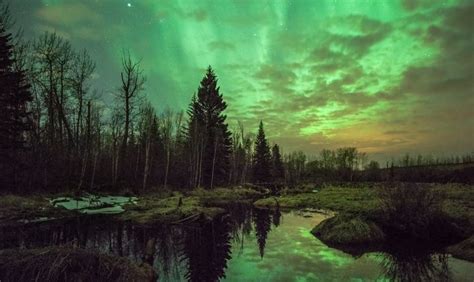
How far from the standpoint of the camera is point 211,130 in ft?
179

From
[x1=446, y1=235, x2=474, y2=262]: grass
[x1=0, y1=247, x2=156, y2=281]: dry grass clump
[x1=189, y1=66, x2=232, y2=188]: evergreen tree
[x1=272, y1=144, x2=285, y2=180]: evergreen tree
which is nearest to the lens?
[x1=0, y1=247, x2=156, y2=281]: dry grass clump

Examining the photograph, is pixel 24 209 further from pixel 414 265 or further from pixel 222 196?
pixel 222 196

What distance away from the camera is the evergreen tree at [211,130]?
5253 centimetres

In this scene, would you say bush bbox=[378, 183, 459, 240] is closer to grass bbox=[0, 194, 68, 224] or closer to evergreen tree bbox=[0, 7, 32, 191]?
grass bbox=[0, 194, 68, 224]

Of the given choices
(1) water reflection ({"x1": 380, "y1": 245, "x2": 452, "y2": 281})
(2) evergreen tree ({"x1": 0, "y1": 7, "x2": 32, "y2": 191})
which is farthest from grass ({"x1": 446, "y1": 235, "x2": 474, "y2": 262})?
(2) evergreen tree ({"x1": 0, "y1": 7, "x2": 32, "y2": 191})

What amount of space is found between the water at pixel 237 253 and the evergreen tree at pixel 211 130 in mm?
32011

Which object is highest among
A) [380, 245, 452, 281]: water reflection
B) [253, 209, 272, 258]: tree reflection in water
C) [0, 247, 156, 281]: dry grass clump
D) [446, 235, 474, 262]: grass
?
[0, 247, 156, 281]: dry grass clump

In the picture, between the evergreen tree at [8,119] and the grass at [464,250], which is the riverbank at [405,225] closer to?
the grass at [464,250]

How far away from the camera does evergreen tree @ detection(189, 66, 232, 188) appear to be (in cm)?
5253

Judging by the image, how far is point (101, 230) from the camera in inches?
704

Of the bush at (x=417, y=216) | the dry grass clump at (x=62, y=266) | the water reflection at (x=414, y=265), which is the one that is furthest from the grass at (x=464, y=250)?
the dry grass clump at (x=62, y=266)

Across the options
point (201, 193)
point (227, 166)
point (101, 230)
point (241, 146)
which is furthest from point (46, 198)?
point (241, 146)

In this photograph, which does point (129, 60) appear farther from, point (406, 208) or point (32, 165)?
point (406, 208)

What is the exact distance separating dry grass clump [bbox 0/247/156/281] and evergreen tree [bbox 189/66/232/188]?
137ft
